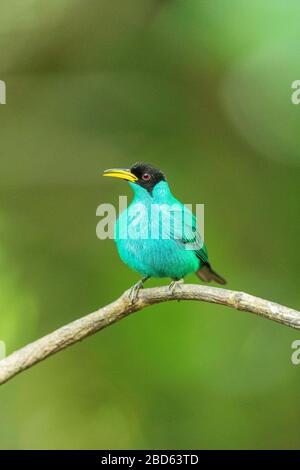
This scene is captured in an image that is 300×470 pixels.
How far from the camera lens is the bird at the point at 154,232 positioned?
5254 millimetres

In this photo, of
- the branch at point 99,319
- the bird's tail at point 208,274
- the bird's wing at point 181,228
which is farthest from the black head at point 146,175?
the branch at point 99,319

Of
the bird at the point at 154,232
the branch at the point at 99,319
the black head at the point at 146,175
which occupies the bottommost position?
the branch at the point at 99,319

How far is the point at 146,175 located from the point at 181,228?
1.50ft

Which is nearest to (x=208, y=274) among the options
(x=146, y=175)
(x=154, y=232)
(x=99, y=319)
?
(x=154, y=232)

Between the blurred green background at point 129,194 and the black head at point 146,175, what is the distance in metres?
1.46

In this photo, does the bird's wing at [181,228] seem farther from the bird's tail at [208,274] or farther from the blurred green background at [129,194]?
the blurred green background at [129,194]

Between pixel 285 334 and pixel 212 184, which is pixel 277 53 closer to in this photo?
pixel 212 184

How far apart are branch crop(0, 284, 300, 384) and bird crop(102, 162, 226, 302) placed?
76 cm

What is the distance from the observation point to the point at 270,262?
7.34m

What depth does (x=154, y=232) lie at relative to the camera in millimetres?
5277

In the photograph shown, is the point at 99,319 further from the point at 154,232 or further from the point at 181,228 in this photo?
the point at 181,228

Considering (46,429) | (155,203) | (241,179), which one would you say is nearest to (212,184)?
(241,179)

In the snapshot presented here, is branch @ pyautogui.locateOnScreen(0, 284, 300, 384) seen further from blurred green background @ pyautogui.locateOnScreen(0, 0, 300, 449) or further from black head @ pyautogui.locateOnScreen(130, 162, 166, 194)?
blurred green background @ pyautogui.locateOnScreen(0, 0, 300, 449)

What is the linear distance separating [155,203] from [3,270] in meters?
2.01
